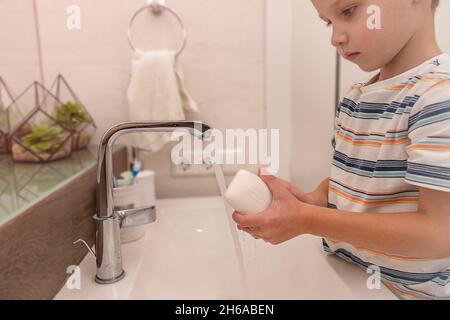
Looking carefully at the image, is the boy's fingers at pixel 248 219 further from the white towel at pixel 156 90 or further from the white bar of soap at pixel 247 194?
the white towel at pixel 156 90

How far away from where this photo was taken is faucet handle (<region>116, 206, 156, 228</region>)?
0.58 meters

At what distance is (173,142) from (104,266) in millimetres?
436

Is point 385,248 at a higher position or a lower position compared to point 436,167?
lower

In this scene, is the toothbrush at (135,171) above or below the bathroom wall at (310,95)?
below

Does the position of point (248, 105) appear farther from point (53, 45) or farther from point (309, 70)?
point (53, 45)

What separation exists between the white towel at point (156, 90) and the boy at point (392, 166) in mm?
465

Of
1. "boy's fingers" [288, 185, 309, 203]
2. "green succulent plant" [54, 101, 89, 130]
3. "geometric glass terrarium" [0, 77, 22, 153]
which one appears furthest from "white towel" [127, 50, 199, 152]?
"boy's fingers" [288, 185, 309, 203]

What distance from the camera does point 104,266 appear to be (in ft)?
1.93

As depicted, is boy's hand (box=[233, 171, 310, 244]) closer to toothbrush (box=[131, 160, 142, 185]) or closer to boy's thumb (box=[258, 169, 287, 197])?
boy's thumb (box=[258, 169, 287, 197])

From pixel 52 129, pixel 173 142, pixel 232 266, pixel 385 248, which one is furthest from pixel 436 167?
pixel 52 129

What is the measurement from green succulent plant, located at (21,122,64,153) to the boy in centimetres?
57

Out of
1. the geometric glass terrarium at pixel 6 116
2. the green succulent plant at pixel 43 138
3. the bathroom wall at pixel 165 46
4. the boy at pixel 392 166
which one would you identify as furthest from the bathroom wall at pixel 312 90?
the geometric glass terrarium at pixel 6 116

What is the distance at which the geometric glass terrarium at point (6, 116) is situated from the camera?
794 mm

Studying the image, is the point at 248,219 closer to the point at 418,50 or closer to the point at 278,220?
the point at 278,220
